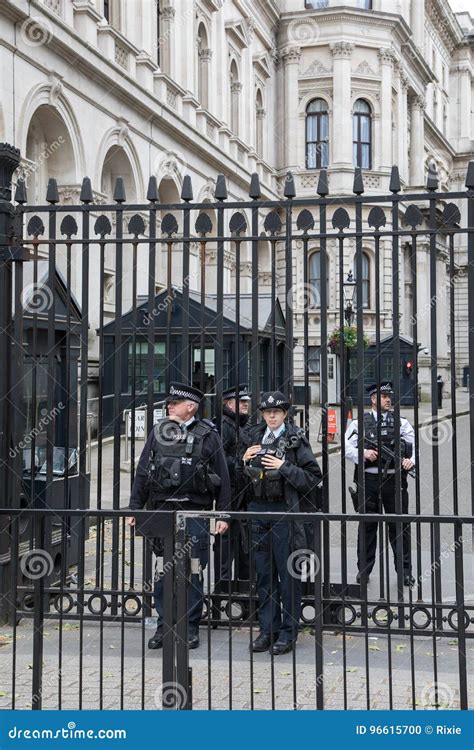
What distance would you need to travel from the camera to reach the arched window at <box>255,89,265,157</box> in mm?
39594

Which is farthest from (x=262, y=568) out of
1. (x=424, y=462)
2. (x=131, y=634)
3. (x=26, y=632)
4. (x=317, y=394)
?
(x=317, y=394)

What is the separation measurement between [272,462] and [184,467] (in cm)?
62

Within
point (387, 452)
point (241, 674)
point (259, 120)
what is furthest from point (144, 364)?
point (259, 120)

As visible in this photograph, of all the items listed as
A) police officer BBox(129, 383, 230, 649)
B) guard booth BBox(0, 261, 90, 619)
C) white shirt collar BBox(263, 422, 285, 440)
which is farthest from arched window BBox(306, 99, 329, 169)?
police officer BBox(129, 383, 230, 649)

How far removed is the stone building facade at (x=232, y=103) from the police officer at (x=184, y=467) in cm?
1255

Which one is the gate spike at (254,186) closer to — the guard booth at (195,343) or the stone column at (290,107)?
the guard booth at (195,343)

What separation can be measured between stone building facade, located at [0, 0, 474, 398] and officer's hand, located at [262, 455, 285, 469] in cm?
1303

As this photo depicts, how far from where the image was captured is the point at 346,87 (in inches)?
1676

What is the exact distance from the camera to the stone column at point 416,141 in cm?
4966

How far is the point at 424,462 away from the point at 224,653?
43.6 ft

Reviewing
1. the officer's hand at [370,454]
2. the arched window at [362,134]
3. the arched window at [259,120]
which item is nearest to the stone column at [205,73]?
the arched window at [259,120]

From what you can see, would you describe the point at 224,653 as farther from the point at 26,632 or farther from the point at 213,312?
the point at 213,312

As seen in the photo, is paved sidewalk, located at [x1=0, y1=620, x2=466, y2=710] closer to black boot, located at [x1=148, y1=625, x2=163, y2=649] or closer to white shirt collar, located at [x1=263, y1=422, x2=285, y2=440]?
black boot, located at [x1=148, y1=625, x2=163, y2=649]

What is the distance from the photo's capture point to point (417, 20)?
50.0 meters
